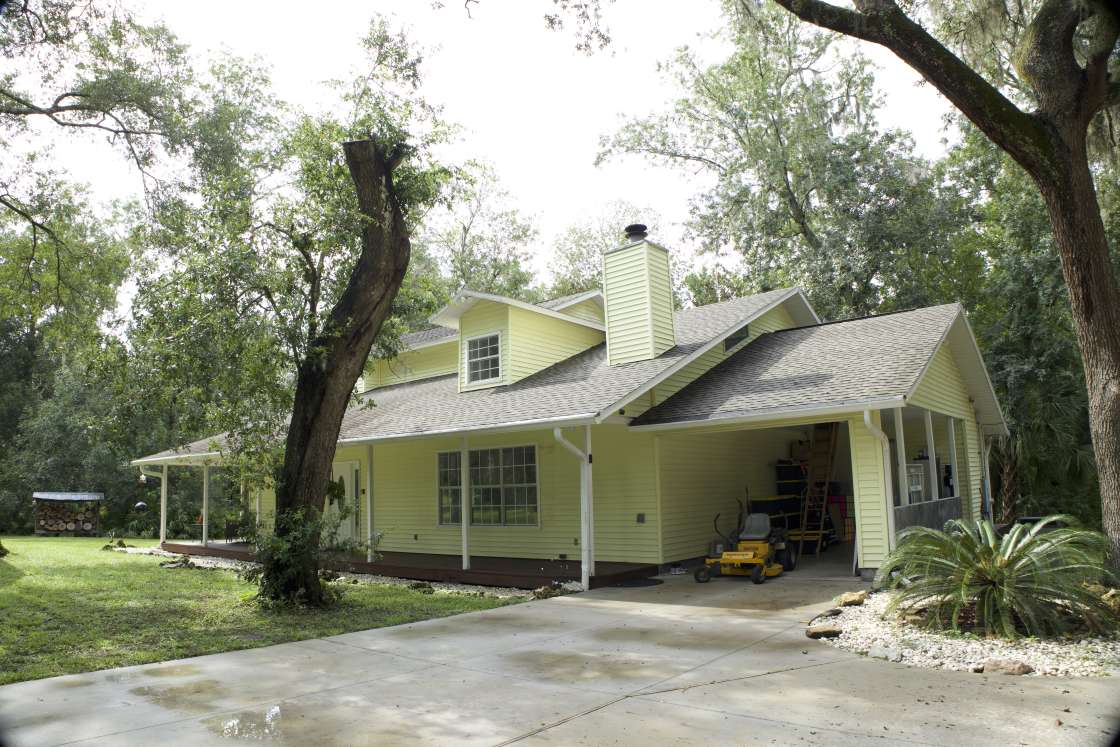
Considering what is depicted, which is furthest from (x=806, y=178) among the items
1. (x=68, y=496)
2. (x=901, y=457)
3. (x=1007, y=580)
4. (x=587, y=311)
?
(x=68, y=496)

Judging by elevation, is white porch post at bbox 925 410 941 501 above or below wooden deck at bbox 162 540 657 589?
above

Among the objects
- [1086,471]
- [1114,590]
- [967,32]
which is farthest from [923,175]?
[1114,590]

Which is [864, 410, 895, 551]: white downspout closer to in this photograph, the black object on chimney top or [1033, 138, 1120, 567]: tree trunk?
[1033, 138, 1120, 567]: tree trunk

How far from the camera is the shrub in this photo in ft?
20.2

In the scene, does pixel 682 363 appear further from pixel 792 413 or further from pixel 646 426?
pixel 792 413

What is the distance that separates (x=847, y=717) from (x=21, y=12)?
533 inches

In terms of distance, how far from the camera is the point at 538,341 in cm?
1495

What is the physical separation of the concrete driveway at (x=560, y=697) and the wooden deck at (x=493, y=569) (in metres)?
3.50

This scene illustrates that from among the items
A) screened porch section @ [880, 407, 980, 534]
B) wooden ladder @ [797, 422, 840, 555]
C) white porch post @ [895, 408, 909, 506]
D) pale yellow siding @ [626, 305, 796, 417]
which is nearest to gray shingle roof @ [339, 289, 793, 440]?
pale yellow siding @ [626, 305, 796, 417]

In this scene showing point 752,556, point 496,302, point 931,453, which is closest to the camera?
point 752,556

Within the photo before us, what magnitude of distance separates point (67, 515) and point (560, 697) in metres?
26.6

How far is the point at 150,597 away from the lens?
1056 cm

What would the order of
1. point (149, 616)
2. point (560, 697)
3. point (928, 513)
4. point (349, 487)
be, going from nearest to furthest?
point (560, 697)
point (149, 616)
point (928, 513)
point (349, 487)

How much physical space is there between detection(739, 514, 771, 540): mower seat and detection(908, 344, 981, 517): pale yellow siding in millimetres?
2678
